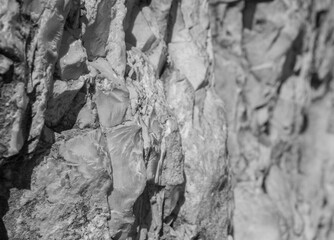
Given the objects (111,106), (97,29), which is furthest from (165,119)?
(97,29)

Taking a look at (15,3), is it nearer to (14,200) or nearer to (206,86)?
(14,200)

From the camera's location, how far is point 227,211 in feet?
7.57

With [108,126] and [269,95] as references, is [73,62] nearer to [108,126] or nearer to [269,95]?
[108,126]

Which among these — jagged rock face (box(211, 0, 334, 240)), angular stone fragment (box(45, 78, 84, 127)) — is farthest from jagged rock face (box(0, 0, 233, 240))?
jagged rock face (box(211, 0, 334, 240))

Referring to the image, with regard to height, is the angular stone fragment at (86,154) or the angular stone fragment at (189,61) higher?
the angular stone fragment at (189,61)

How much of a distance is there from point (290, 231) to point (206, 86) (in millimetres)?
1233

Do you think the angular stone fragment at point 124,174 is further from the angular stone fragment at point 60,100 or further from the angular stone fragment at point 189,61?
the angular stone fragment at point 189,61

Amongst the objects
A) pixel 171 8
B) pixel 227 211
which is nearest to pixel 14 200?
pixel 227 211

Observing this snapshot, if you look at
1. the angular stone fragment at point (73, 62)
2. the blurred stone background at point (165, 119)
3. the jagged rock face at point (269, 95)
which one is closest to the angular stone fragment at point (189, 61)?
the blurred stone background at point (165, 119)

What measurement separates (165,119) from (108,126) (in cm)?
37

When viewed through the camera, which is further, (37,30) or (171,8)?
(171,8)

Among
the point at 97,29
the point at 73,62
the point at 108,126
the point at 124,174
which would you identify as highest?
the point at 97,29

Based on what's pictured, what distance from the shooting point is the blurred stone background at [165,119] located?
1.41 metres

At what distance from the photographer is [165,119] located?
1993 mm
